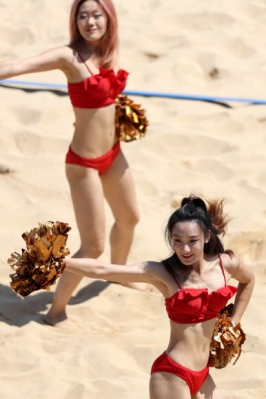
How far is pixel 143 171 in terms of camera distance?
23.6 ft

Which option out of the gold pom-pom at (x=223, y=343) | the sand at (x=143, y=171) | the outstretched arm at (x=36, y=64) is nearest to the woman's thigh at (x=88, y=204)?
the sand at (x=143, y=171)

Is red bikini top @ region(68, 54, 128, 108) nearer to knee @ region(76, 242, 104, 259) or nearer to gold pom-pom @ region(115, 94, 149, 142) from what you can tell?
gold pom-pom @ region(115, 94, 149, 142)

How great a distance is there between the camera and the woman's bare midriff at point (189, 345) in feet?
13.4

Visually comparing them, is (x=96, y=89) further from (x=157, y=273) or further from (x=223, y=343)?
(x=223, y=343)

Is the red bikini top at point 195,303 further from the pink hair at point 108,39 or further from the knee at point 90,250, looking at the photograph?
the pink hair at point 108,39

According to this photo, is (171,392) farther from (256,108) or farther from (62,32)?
(62,32)

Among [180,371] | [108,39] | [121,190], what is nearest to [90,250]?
[121,190]

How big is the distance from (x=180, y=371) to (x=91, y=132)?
1.93 m

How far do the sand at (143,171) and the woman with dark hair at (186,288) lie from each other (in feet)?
2.08

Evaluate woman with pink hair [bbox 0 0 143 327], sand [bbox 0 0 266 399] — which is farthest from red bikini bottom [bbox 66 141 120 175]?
sand [bbox 0 0 266 399]

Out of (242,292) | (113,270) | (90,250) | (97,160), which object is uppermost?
(113,270)

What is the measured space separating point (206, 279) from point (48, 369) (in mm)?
1172

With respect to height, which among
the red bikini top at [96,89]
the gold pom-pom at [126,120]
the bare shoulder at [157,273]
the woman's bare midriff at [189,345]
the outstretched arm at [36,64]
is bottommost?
the woman's bare midriff at [189,345]

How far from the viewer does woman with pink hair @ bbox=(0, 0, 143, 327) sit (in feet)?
17.7
